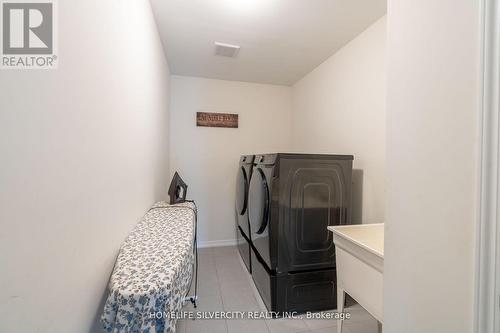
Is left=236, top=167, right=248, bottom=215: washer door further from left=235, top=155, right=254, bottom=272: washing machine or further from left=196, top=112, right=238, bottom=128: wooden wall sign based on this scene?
left=196, top=112, right=238, bottom=128: wooden wall sign

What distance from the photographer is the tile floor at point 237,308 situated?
1.67 metres

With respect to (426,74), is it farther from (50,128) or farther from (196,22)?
(196,22)

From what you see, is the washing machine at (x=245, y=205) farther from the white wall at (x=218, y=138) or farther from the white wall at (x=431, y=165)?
the white wall at (x=431, y=165)

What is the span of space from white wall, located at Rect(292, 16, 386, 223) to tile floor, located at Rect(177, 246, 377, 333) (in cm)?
86

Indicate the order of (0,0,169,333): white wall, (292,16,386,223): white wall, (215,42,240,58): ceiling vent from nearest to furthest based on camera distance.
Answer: (0,0,169,333): white wall < (292,16,386,223): white wall < (215,42,240,58): ceiling vent

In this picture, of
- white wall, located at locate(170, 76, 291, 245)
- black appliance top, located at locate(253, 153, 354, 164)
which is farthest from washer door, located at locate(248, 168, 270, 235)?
white wall, located at locate(170, 76, 291, 245)

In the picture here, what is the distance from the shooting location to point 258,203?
211cm

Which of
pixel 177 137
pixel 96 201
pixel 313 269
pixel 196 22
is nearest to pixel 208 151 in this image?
pixel 177 137

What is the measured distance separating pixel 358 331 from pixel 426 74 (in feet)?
6.15

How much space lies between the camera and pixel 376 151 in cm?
188

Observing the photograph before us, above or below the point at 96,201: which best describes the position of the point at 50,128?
above

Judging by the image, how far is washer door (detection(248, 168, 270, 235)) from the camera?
1.92m

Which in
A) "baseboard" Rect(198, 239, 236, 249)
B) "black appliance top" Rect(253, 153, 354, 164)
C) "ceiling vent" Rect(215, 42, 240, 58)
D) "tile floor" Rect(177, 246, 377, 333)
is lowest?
"tile floor" Rect(177, 246, 377, 333)

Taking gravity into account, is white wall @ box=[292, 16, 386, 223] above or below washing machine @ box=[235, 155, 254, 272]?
above
